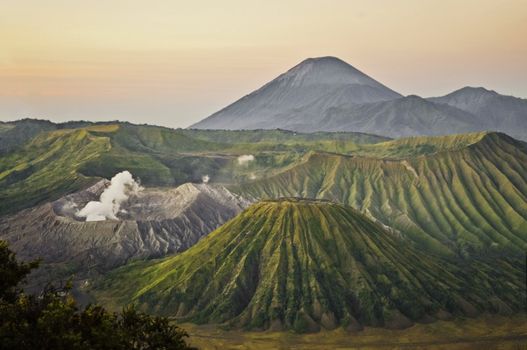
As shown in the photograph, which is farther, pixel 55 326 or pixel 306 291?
pixel 306 291

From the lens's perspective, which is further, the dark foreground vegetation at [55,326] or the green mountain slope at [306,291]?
the green mountain slope at [306,291]

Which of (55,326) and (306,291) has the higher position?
(55,326)

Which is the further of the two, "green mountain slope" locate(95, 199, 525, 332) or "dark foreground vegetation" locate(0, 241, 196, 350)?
"green mountain slope" locate(95, 199, 525, 332)

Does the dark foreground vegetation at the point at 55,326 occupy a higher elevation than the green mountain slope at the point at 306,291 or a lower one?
higher

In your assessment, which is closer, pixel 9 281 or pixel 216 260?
pixel 9 281

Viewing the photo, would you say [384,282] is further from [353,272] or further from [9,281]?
[9,281]

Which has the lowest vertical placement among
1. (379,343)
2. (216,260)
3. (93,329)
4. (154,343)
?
(379,343)

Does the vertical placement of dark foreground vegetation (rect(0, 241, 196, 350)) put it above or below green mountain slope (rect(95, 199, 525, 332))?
above

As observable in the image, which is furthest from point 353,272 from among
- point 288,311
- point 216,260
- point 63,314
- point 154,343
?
point 63,314
